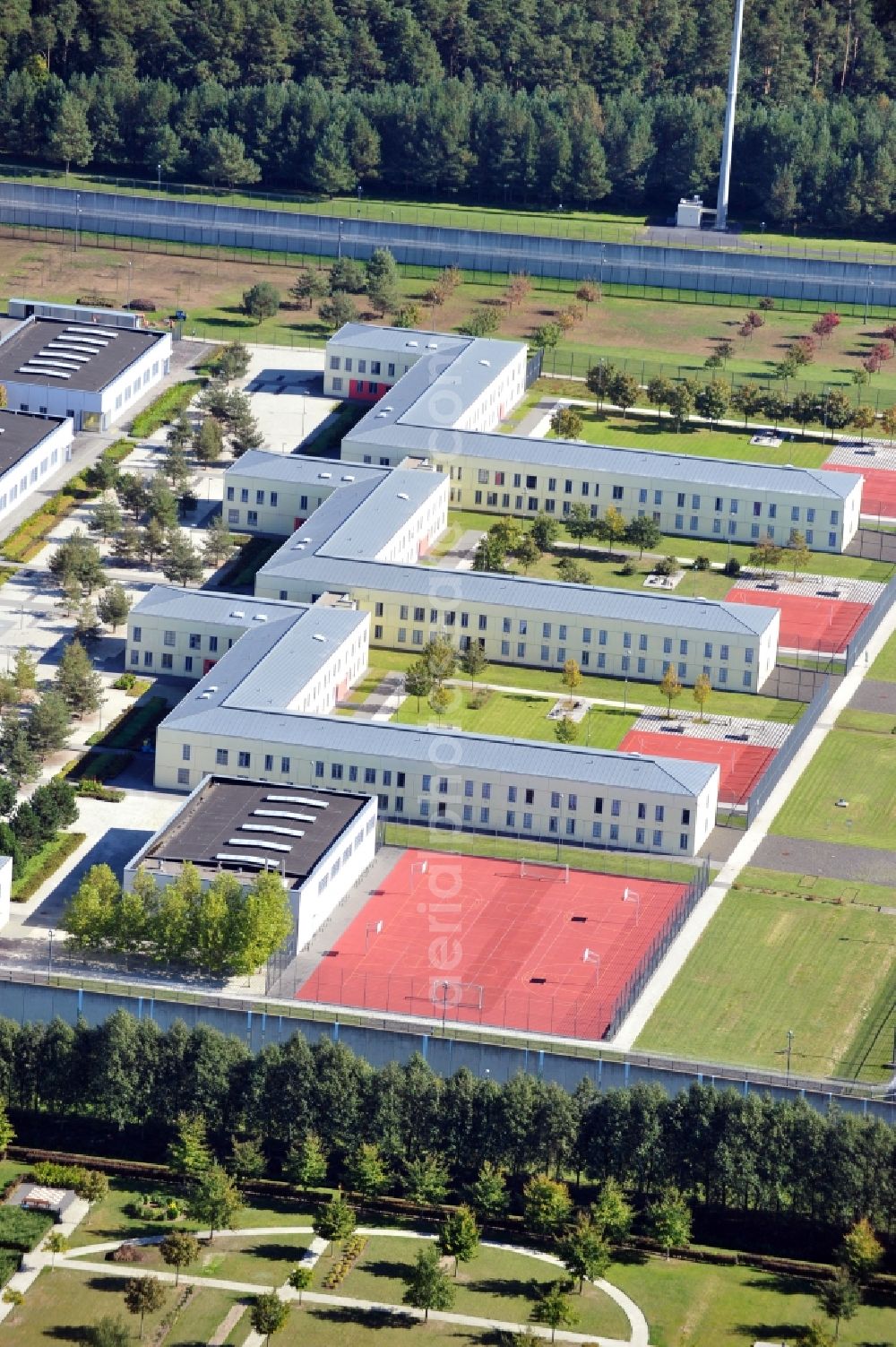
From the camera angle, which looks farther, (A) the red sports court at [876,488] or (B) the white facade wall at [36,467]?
(A) the red sports court at [876,488]

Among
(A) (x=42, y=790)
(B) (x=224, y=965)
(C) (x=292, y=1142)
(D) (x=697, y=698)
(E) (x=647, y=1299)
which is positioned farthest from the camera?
(D) (x=697, y=698)

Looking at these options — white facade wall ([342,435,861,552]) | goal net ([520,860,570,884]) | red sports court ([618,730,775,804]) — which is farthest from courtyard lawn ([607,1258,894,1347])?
white facade wall ([342,435,861,552])

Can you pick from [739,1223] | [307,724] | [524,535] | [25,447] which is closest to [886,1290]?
[739,1223]

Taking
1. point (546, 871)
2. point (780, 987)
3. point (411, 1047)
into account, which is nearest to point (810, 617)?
point (546, 871)

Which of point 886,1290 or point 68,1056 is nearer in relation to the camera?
point 886,1290

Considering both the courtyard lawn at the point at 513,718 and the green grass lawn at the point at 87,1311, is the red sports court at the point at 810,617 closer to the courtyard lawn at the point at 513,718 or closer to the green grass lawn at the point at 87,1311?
the courtyard lawn at the point at 513,718

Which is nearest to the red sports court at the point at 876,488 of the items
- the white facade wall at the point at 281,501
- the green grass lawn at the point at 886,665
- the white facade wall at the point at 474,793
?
the green grass lawn at the point at 886,665

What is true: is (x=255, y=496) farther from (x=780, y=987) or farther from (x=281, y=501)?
(x=780, y=987)

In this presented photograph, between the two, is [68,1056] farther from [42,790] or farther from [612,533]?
[612,533]
